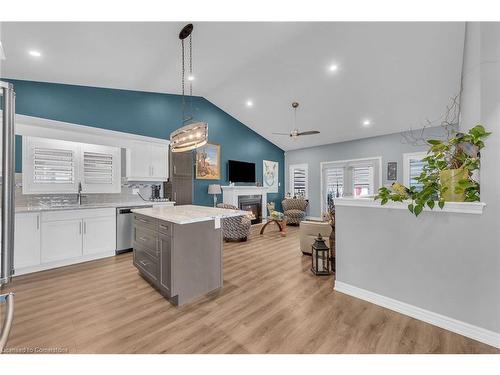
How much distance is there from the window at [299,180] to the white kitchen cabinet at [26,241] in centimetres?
703


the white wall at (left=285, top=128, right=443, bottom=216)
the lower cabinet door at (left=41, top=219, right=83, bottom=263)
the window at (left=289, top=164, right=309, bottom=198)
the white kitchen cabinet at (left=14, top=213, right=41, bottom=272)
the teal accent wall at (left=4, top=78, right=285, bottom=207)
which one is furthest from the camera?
the window at (left=289, top=164, right=309, bottom=198)

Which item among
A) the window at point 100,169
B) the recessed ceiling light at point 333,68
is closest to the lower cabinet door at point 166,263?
the window at point 100,169

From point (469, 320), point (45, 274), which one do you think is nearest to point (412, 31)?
point (469, 320)

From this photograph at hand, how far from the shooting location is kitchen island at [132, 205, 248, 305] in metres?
2.20

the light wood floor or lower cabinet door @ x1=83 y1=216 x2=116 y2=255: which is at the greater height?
lower cabinet door @ x1=83 y1=216 x2=116 y2=255

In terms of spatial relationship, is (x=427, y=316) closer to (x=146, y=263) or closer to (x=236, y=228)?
(x=146, y=263)

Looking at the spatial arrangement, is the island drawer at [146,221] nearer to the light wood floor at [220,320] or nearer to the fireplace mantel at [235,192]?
the light wood floor at [220,320]

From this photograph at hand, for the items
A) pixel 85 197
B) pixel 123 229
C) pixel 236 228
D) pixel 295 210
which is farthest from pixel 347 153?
pixel 85 197

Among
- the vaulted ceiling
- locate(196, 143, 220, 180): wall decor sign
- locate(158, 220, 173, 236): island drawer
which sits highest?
the vaulted ceiling

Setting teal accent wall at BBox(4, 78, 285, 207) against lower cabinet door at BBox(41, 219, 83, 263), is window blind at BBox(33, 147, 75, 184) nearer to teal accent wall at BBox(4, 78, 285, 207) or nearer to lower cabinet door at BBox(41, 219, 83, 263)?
teal accent wall at BBox(4, 78, 285, 207)

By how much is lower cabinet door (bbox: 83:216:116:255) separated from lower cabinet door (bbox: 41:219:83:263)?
0.26 feet

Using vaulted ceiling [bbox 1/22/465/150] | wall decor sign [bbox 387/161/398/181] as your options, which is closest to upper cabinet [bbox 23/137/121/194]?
vaulted ceiling [bbox 1/22/465/150]

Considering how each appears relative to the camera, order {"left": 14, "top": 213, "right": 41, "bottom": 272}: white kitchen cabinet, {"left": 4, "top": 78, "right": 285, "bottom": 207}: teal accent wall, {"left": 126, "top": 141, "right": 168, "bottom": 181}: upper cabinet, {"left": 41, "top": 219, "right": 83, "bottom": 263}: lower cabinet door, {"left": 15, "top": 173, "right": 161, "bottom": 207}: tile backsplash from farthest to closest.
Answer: {"left": 126, "top": 141, "right": 168, "bottom": 181}: upper cabinet
{"left": 4, "top": 78, "right": 285, "bottom": 207}: teal accent wall
{"left": 15, "top": 173, "right": 161, "bottom": 207}: tile backsplash
{"left": 41, "top": 219, "right": 83, "bottom": 263}: lower cabinet door
{"left": 14, "top": 213, "right": 41, "bottom": 272}: white kitchen cabinet

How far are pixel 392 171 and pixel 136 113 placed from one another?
6.93 meters
